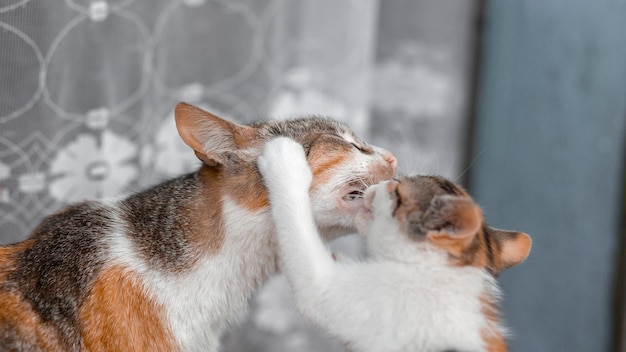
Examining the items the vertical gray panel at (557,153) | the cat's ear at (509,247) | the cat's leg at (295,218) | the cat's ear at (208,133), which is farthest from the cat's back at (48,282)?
the vertical gray panel at (557,153)

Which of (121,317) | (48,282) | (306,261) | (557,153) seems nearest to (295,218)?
(306,261)

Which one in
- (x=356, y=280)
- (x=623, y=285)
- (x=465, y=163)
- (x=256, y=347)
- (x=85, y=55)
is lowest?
(x=256, y=347)

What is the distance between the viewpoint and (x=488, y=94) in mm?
2592

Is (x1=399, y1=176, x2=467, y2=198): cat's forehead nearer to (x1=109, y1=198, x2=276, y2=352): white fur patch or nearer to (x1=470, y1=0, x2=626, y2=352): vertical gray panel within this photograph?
(x1=109, y1=198, x2=276, y2=352): white fur patch

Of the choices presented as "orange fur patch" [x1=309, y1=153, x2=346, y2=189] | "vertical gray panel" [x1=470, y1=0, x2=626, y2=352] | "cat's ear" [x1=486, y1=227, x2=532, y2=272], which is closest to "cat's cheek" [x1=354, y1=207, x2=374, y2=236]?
"orange fur patch" [x1=309, y1=153, x2=346, y2=189]

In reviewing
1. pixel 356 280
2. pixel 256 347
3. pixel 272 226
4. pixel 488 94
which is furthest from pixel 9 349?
pixel 488 94

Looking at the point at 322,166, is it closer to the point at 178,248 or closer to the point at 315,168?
the point at 315,168

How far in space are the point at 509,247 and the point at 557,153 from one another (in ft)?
4.08

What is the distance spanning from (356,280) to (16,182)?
99 centimetres

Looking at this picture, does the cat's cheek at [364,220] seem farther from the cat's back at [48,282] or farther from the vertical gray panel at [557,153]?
the vertical gray panel at [557,153]

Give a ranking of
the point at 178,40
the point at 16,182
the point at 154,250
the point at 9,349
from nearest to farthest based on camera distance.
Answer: the point at 9,349
the point at 154,250
the point at 16,182
the point at 178,40

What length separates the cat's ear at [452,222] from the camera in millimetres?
1193

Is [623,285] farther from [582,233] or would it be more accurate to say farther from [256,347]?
[256,347]

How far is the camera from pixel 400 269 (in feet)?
4.17
